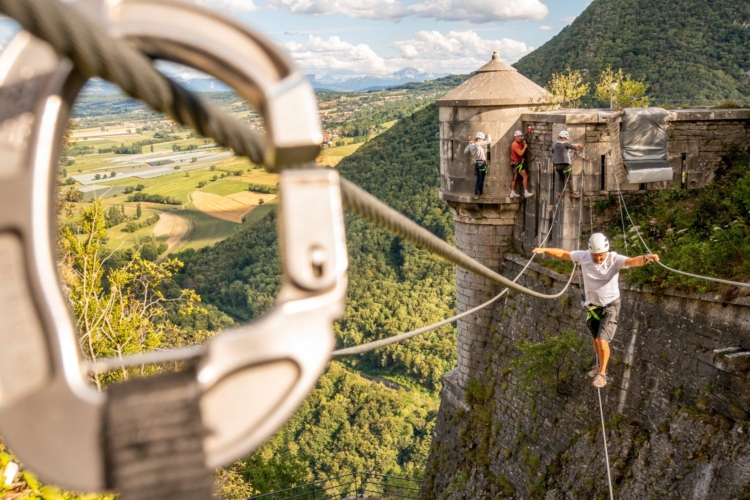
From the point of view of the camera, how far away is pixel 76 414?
2.79ft

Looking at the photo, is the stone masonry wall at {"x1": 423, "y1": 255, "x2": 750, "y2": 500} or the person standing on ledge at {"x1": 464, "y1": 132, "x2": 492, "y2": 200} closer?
the stone masonry wall at {"x1": 423, "y1": 255, "x2": 750, "y2": 500}

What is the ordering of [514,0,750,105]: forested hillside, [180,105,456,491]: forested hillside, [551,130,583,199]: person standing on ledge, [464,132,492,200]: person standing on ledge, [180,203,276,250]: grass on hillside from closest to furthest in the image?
[551,130,583,199]: person standing on ledge → [464,132,492,200]: person standing on ledge → [514,0,750,105]: forested hillside → [180,105,456,491]: forested hillside → [180,203,276,250]: grass on hillside

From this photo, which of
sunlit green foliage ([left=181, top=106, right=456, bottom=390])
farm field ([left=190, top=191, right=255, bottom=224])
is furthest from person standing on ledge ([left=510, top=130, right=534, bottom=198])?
farm field ([left=190, top=191, right=255, bottom=224])

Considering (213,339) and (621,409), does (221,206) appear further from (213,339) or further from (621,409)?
(213,339)

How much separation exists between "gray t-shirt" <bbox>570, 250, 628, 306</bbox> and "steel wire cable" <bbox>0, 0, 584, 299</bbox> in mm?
5563

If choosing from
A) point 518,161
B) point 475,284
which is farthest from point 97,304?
point 518,161

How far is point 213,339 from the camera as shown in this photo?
866 millimetres

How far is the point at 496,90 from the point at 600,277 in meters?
4.26

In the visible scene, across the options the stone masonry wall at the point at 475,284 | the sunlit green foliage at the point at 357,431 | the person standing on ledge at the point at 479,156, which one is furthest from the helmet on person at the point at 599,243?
the sunlit green foliage at the point at 357,431

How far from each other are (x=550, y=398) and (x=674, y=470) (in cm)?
271

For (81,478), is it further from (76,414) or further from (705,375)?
(705,375)

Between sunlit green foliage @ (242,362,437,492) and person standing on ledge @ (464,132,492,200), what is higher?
person standing on ledge @ (464,132,492,200)

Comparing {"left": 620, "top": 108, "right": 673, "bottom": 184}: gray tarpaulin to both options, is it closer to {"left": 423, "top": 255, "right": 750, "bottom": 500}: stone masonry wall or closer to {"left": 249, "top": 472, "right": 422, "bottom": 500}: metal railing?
{"left": 423, "top": 255, "right": 750, "bottom": 500}: stone masonry wall

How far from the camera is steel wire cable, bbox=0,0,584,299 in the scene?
77 cm
